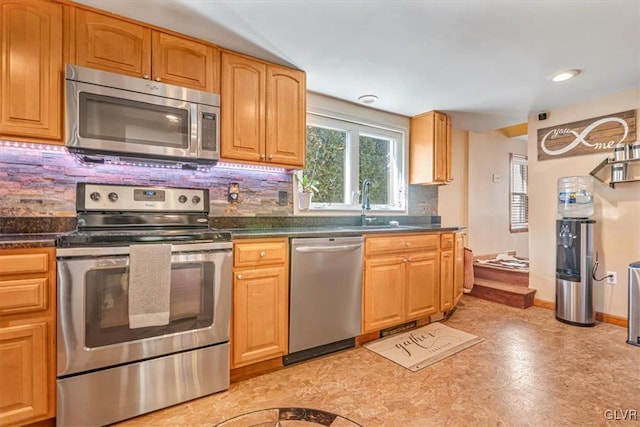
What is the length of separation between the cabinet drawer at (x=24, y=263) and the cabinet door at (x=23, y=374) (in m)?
0.26

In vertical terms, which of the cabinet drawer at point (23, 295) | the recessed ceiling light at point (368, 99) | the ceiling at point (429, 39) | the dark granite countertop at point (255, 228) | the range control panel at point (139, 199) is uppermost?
the recessed ceiling light at point (368, 99)

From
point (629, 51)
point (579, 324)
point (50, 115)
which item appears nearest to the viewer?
point (50, 115)

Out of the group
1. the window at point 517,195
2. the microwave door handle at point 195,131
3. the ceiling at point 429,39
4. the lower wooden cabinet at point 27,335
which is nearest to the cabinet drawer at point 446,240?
the ceiling at point 429,39

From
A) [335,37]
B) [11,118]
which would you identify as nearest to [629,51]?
[335,37]

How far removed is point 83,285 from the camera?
1.54m

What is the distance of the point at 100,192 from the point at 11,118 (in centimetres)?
54

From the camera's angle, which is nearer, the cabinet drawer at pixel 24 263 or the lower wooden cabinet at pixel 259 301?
the cabinet drawer at pixel 24 263

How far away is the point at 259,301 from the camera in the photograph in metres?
2.06

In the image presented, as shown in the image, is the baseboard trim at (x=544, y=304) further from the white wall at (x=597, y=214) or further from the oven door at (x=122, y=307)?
the oven door at (x=122, y=307)

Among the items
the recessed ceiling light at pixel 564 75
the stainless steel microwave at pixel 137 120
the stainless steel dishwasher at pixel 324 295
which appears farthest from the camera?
the recessed ceiling light at pixel 564 75

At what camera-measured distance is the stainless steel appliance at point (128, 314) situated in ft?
5.03

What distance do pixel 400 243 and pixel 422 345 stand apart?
33.7 inches

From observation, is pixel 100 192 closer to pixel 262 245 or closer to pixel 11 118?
pixel 11 118

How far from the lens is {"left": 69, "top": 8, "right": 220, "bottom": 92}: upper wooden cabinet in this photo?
1.78 metres
